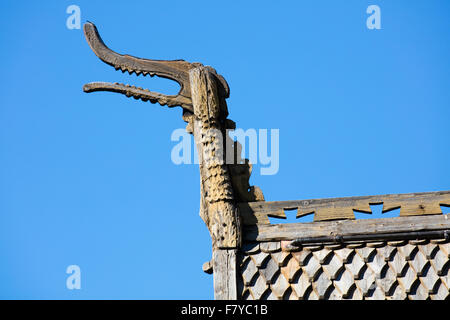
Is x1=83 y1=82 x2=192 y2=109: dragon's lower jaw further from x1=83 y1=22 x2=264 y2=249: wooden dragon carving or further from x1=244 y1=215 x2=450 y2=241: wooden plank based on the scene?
x1=244 y1=215 x2=450 y2=241: wooden plank

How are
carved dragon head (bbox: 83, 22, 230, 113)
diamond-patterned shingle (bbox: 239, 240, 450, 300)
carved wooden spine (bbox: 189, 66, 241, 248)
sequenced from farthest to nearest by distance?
carved dragon head (bbox: 83, 22, 230, 113)
carved wooden spine (bbox: 189, 66, 241, 248)
diamond-patterned shingle (bbox: 239, 240, 450, 300)

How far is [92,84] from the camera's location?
10.6 metres

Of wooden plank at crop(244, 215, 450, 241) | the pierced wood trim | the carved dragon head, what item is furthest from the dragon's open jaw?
wooden plank at crop(244, 215, 450, 241)

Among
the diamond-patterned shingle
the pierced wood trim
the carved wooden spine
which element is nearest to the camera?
the diamond-patterned shingle

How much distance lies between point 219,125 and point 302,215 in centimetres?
119

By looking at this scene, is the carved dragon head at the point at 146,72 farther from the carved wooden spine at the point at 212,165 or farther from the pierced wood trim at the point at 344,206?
the pierced wood trim at the point at 344,206

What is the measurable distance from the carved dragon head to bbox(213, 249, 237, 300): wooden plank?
1459 millimetres

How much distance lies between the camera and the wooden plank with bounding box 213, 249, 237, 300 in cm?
974

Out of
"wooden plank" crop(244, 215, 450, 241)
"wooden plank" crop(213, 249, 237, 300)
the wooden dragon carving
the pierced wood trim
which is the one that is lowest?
"wooden plank" crop(213, 249, 237, 300)

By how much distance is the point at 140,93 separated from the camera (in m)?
10.5

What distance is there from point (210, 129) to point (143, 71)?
961 mm
